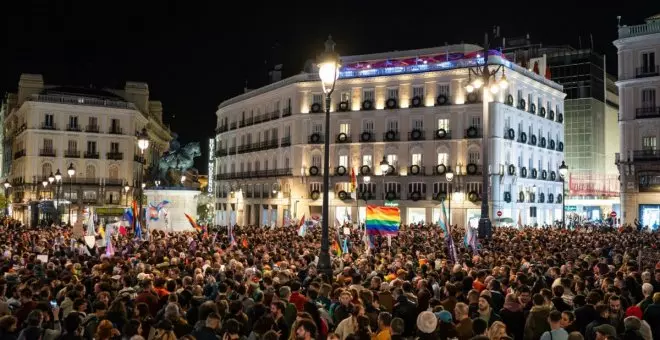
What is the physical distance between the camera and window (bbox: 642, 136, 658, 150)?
5506 centimetres

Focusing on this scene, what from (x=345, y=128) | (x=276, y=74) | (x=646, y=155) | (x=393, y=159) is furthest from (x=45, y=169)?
(x=646, y=155)

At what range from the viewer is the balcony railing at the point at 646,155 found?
179 ft

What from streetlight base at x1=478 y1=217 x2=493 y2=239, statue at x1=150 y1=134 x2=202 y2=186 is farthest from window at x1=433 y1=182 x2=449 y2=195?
streetlight base at x1=478 y1=217 x2=493 y2=239

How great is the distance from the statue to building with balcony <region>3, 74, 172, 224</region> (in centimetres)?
3381

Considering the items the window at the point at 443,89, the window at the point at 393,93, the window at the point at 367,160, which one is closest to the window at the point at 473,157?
the window at the point at 443,89

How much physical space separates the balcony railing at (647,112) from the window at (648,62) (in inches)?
116

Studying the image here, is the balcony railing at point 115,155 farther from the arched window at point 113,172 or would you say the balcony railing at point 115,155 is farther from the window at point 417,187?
the window at point 417,187

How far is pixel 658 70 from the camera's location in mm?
55188

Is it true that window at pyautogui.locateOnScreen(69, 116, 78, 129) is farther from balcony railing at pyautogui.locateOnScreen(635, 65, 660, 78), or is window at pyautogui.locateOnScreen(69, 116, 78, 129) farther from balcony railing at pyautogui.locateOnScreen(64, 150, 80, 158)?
balcony railing at pyautogui.locateOnScreen(635, 65, 660, 78)

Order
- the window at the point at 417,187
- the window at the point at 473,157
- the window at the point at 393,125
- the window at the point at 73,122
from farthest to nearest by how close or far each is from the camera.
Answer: the window at the point at 73,122, the window at the point at 393,125, the window at the point at 417,187, the window at the point at 473,157

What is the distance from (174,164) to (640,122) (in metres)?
35.3

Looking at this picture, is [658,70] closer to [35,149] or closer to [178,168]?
[178,168]

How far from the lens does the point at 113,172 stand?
283 ft

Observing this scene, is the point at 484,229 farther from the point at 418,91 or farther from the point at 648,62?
the point at 418,91
